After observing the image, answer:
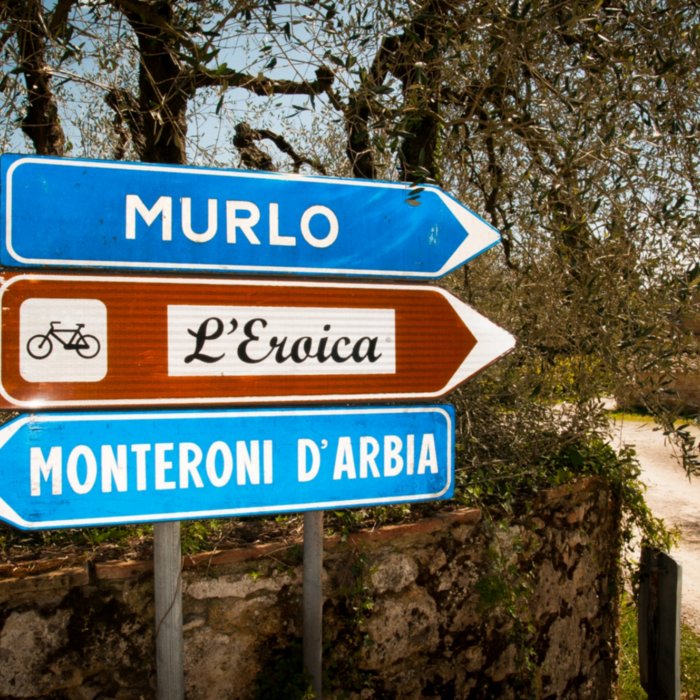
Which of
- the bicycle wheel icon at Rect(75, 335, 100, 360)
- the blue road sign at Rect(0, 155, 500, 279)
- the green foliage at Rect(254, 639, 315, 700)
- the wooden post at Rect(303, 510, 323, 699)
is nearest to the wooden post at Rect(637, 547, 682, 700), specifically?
the green foliage at Rect(254, 639, 315, 700)

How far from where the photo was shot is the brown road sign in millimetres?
1702

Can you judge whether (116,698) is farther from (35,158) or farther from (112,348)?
(35,158)

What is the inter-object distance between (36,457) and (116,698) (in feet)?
4.68

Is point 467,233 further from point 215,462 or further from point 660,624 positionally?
point 660,624

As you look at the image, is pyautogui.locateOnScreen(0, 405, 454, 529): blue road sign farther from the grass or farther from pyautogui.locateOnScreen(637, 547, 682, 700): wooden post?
the grass

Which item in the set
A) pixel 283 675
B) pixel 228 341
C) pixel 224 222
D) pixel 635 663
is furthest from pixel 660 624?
pixel 224 222

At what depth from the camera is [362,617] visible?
118 inches

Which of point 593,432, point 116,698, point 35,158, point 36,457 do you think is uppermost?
point 35,158

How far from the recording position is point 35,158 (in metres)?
1.73

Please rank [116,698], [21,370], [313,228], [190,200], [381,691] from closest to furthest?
[21,370], [190,200], [313,228], [116,698], [381,691]

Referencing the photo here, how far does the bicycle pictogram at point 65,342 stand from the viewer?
1693mm

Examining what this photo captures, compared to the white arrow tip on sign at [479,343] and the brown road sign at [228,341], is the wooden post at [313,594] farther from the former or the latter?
the white arrow tip on sign at [479,343]

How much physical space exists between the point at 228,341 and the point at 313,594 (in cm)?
84

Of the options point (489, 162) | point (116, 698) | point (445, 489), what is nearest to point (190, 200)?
point (445, 489)
